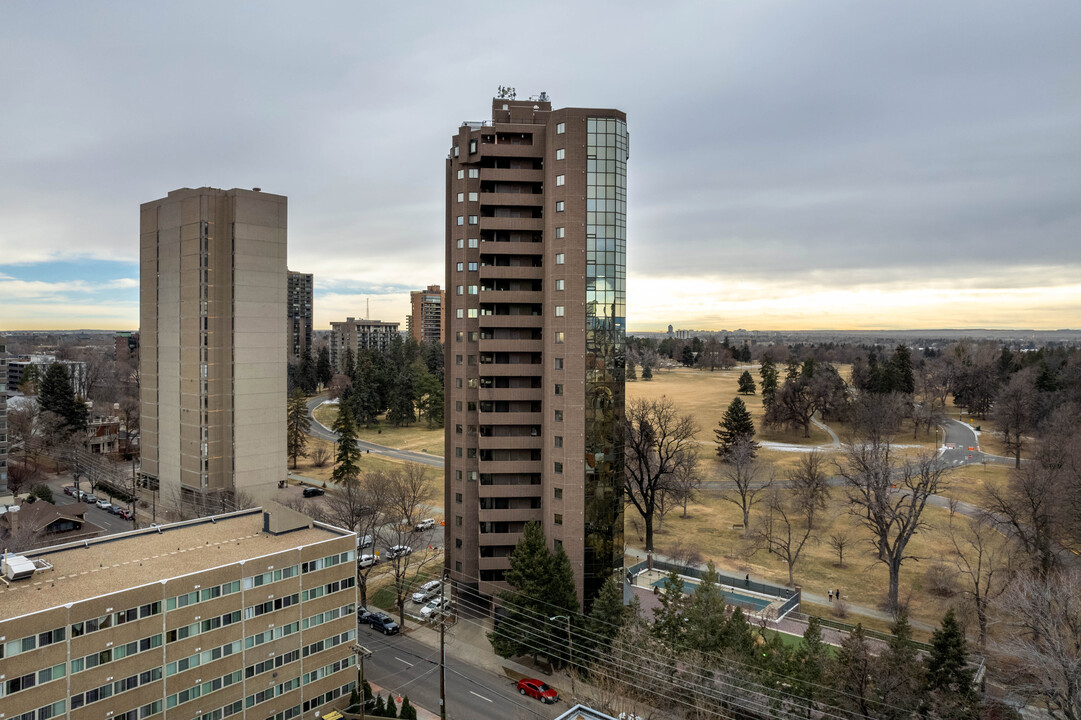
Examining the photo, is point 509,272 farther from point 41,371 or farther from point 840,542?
point 41,371

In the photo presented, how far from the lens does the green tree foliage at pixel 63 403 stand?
85.4m

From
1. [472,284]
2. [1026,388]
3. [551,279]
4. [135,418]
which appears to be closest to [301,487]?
[135,418]

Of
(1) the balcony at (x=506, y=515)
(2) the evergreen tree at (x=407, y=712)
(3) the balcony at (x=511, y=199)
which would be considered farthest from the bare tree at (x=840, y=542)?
(3) the balcony at (x=511, y=199)

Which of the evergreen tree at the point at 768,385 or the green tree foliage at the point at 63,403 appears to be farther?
the evergreen tree at the point at 768,385

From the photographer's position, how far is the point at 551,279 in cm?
4028

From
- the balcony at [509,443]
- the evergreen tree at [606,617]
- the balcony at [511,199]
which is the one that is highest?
the balcony at [511,199]

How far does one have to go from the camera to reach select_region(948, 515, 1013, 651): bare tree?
36.9m

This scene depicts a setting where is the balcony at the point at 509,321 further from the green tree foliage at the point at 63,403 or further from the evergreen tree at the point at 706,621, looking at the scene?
the green tree foliage at the point at 63,403

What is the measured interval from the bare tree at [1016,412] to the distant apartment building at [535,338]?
228ft

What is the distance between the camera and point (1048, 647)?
2602cm

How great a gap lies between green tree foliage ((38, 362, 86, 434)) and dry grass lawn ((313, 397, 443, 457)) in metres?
39.3

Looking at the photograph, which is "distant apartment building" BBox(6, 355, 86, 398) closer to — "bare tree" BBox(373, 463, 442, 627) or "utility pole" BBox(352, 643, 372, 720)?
"bare tree" BBox(373, 463, 442, 627)

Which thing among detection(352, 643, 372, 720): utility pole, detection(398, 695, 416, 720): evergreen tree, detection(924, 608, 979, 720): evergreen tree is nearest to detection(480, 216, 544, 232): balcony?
detection(352, 643, 372, 720): utility pole

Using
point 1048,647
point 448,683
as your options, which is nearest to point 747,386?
point 1048,647
